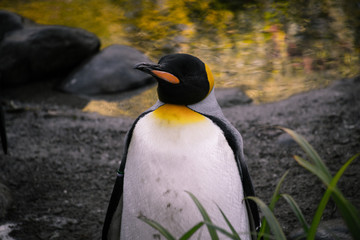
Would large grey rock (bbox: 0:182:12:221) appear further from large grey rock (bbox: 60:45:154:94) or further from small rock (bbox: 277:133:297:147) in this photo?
large grey rock (bbox: 60:45:154:94)

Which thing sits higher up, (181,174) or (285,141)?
(181,174)

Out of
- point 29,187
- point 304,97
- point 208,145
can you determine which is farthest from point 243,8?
point 208,145

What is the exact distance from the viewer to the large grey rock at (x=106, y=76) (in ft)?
13.9

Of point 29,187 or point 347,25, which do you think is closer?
point 29,187

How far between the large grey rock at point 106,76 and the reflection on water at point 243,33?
70 cm

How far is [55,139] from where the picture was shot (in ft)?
11.0

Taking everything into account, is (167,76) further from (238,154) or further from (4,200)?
(4,200)

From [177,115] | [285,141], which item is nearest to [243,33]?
[285,141]

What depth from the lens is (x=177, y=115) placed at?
1.56m

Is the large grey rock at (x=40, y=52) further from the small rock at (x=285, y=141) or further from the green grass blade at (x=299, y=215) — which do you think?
the green grass blade at (x=299, y=215)

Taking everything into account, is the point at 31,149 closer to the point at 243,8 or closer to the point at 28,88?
the point at 28,88

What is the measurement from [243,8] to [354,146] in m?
4.12

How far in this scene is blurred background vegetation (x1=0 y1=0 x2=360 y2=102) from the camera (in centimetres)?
448

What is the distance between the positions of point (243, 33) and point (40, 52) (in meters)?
2.43
